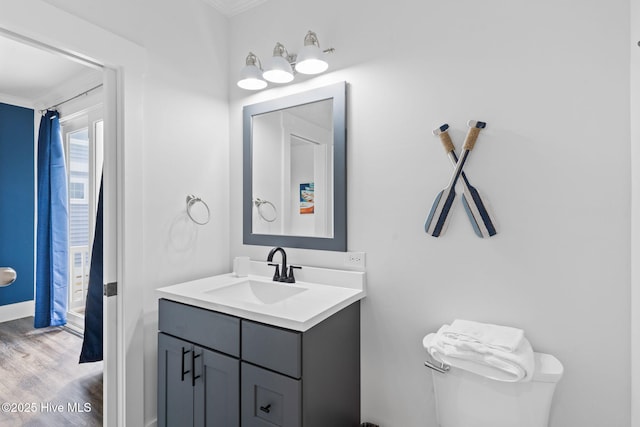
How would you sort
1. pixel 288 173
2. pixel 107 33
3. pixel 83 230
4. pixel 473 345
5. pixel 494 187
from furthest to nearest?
1. pixel 83 230
2. pixel 288 173
3. pixel 107 33
4. pixel 494 187
5. pixel 473 345

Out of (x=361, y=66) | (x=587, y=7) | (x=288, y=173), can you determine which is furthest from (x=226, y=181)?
(x=587, y=7)

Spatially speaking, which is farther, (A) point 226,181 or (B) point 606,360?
(A) point 226,181

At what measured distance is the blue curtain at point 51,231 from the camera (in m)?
3.01

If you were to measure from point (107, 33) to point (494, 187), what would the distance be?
1.89 m

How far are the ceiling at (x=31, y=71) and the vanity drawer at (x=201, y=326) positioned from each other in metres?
1.73

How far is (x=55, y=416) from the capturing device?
194cm

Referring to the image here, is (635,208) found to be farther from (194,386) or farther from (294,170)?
(194,386)

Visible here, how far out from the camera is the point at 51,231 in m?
3.08

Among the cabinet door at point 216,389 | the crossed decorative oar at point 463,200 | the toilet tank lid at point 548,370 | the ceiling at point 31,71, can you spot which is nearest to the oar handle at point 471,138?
the crossed decorative oar at point 463,200

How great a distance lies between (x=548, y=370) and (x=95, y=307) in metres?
2.62

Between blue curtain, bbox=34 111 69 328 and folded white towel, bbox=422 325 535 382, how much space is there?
11.1 ft

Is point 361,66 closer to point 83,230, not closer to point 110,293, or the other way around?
point 110,293

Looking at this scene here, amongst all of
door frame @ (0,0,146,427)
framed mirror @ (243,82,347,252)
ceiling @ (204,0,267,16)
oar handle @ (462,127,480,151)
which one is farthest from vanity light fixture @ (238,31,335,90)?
oar handle @ (462,127,480,151)

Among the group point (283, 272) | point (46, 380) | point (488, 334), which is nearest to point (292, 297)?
point (283, 272)
